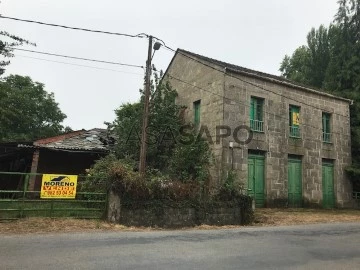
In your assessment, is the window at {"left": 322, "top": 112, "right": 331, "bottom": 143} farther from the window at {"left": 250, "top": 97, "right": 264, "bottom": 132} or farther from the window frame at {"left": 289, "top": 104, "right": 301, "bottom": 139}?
the window at {"left": 250, "top": 97, "right": 264, "bottom": 132}

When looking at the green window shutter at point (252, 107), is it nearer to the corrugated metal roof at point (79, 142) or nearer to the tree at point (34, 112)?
the corrugated metal roof at point (79, 142)

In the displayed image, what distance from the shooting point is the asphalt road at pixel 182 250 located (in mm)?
6672

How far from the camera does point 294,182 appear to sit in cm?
1930

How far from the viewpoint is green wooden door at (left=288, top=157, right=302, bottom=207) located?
62.4ft

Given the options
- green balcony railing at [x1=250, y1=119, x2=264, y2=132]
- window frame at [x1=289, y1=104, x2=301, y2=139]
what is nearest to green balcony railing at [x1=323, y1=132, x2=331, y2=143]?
window frame at [x1=289, y1=104, x2=301, y2=139]

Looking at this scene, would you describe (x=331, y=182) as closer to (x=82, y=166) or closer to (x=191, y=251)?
(x=82, y=166)

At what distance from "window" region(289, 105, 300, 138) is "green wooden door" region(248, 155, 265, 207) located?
9.11 feet

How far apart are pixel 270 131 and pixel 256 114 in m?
1.15

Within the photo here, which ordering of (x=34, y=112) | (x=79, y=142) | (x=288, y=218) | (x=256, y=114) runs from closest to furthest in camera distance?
1. (x=288, y=218)
2. (x=256, y=114)
3. (x=79, y=142)
4. (x=34, y=112)

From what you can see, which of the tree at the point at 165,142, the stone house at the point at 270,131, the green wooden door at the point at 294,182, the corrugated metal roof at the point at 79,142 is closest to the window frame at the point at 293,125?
the stone house at the point at 270,131

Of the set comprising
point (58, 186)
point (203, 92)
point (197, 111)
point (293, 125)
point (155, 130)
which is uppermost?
point (203, 92)

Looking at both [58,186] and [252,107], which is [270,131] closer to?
[252,107]

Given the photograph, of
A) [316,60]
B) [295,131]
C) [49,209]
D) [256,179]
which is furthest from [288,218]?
[316,60]

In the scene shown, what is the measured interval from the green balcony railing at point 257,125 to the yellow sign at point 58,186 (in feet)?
32.4
